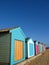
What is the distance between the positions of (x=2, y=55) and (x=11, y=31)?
2.48 meters

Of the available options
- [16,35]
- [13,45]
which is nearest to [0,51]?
[13,45]

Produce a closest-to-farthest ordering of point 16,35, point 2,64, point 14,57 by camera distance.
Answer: point 2,64 → point 14,57 → point 16,35

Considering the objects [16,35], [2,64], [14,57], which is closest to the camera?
[2,64]

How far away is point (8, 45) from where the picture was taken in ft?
45.3

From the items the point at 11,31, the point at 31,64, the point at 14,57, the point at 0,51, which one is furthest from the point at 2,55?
the point at 31,64

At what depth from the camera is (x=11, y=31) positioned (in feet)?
46.5

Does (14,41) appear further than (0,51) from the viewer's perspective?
Yes

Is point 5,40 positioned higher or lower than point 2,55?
higher

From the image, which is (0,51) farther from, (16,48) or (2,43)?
(16,48)

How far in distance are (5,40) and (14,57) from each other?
2094 millimetres

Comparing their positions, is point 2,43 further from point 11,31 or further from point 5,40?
point 11,31

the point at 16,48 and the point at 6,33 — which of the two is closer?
the point at 6,33

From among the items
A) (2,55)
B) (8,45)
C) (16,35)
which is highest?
(16,35)

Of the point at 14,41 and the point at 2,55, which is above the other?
the point at 14,41
